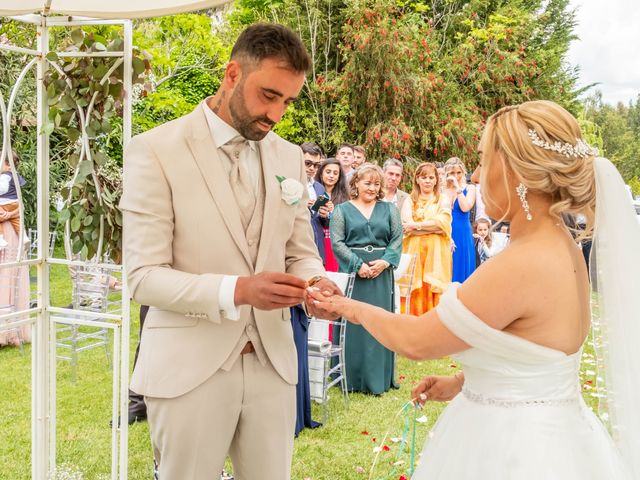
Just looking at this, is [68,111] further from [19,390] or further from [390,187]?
[390,187]

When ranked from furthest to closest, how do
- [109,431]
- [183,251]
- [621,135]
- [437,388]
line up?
[621,135] < [109,431] < [437,388] < [183,251]

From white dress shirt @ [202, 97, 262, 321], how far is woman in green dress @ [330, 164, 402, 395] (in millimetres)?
4073

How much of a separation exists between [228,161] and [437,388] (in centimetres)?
125

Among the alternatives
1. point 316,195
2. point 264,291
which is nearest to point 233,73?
point 264,291

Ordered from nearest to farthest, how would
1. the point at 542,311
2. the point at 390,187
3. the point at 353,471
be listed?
the point at 542,311, the point at 353,471, the point at 390,187

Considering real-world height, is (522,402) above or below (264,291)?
below

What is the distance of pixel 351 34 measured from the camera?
1658 centimetres

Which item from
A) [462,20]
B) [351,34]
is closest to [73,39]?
[351,34]

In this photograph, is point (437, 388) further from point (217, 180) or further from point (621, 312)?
point (217, 180)

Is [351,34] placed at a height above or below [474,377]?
above

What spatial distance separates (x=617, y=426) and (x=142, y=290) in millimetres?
1771

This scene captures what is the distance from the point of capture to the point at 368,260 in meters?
6.55

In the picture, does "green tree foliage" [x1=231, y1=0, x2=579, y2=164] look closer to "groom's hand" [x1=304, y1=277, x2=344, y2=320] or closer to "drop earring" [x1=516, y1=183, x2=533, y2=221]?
"groom's hand" [x1=304, y1=277, x2=344, y2=320]

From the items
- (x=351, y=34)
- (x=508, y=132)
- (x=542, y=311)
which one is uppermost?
(x=351, y=34)
